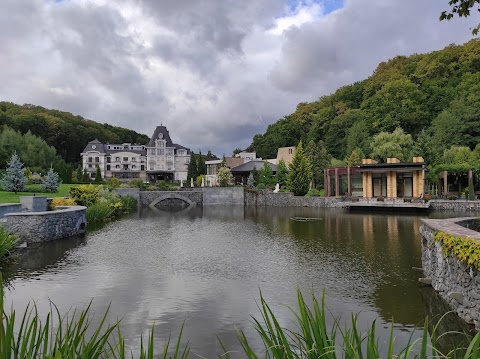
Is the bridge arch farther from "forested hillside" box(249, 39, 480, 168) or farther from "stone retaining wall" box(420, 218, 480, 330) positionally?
"stone retaining wall" box(420, 218, 480, 330)

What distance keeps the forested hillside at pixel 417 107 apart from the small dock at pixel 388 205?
47.4 feet

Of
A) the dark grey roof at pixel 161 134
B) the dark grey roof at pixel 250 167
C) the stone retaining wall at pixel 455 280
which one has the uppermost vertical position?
the dark grey roof at pixel 161 134

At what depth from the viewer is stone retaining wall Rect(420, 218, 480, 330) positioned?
24.9 ft

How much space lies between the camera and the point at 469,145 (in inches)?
2111

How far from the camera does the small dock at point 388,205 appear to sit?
120 feet

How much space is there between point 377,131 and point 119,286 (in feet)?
193

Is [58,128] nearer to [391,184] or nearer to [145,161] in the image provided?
[145,161]

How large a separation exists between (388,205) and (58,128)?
76.3 meters

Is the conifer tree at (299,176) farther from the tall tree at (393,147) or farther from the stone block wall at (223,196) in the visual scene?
the tall tree at (393,147)

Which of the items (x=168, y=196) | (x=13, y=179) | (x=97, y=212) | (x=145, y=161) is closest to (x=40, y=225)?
(x=97, y=212)

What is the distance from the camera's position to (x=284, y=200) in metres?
47.1

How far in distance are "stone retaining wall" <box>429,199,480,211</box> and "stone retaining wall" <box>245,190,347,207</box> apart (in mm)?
8022

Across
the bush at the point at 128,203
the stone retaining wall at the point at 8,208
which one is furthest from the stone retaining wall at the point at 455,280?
the bush at the point at 128,203

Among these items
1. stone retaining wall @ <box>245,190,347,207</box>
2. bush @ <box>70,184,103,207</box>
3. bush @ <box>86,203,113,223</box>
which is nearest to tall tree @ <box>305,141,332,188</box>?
stone retaining wall @ <box>245,190,347,207</box>
